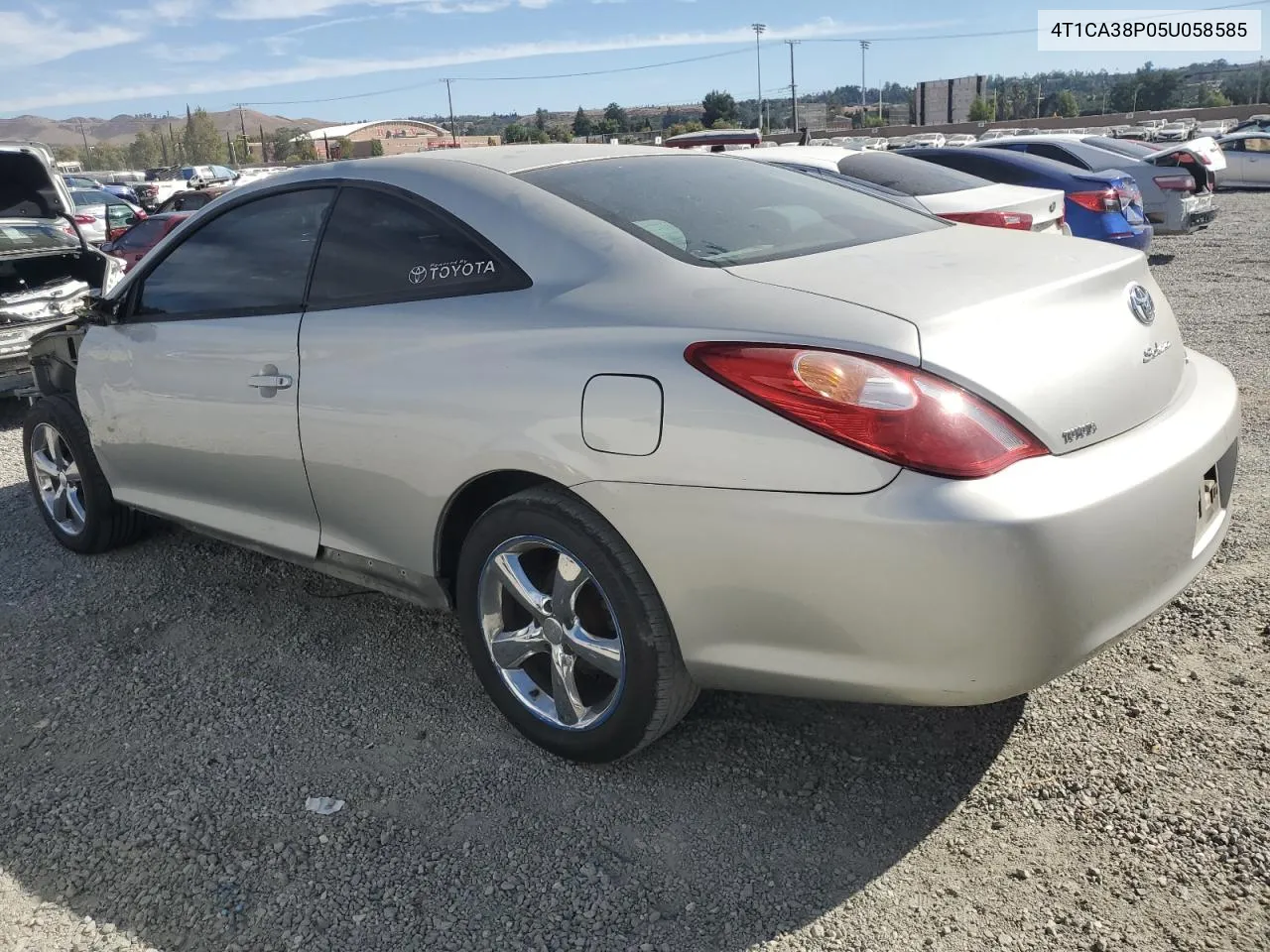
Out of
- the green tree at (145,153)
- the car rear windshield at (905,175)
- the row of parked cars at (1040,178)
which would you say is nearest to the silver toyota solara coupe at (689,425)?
the row of parked cars at (1040,178)

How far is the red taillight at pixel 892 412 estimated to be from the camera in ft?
6.83

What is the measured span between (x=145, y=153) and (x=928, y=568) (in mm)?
132803

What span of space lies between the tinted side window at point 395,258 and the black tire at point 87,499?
6.04 ft

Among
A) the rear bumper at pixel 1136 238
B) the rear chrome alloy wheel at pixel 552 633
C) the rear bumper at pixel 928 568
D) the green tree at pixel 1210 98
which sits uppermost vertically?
the green tree at pixel 1210 98

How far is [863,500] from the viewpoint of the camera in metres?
2.11

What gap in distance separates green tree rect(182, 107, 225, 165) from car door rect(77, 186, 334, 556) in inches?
4206

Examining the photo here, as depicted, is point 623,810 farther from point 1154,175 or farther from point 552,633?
point 1154,175

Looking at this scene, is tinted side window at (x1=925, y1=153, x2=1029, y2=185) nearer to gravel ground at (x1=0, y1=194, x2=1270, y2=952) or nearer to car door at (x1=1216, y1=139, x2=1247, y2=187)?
gravel ground at (x1=0, y1=194, x2=1270, y2=952)

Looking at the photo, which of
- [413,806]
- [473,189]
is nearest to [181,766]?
[413,806]

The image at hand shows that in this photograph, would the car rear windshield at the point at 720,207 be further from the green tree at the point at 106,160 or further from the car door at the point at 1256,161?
the green tree at the point at 106,160

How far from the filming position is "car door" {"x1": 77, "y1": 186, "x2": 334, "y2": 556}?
333 centimetres

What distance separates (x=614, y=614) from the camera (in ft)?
8.32

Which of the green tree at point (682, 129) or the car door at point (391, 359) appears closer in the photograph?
the car door at point (391, 359)

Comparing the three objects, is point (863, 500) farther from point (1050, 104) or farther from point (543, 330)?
point (1050, 104)
